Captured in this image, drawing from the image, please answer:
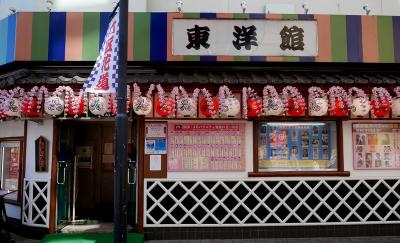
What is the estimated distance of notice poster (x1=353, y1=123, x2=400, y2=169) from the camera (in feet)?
32.6

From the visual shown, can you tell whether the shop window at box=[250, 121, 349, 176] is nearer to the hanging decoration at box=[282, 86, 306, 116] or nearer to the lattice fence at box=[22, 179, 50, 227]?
the hanging decoration at box=[282, 86, 306, 116]

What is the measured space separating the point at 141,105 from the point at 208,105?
160 centimetres

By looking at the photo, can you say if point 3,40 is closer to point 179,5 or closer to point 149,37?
point 149,37

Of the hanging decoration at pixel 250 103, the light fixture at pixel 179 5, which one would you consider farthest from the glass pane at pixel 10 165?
→ the hanging decoration at pixel 250 103

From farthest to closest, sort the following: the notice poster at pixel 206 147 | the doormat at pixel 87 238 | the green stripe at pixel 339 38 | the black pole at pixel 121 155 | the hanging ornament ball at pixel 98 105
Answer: the green stripe at pixel 339 38 → the notice poster at pixel 206 147 → the hanging ornament ball at pixel 98 105 → the doormat at pixel 87 238 → the black pole at pixel 121 155

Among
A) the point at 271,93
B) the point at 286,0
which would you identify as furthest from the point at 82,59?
the point at 286,0

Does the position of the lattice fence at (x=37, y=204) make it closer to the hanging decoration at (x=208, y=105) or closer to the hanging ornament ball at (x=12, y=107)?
the hanging ornament ball at (x=12, y=107)

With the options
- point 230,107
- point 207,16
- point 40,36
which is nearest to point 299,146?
point 230,107

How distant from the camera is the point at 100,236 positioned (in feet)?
30.2

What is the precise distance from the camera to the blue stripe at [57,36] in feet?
32.4

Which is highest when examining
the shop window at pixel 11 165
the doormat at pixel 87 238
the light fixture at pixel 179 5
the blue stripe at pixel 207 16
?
the light fixture at pixel 179 5

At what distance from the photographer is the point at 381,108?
368 inches

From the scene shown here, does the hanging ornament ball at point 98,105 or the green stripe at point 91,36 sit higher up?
the green stripe at point 91,36

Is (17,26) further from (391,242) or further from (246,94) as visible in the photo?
(391,242)
